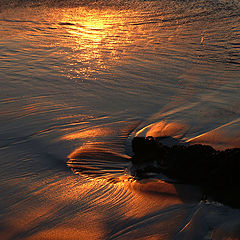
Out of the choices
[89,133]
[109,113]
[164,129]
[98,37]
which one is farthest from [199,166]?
[98,37]

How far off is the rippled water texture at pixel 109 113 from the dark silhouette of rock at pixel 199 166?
0.34ft

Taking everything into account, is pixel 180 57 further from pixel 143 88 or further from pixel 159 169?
pixel 159 169

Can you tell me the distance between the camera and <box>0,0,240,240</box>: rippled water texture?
97.5 inches

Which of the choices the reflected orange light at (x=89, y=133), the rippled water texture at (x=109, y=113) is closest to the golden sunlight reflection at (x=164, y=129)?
the rippled water texture at (x=109, y=113)

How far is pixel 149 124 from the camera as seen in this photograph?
385 centimetres

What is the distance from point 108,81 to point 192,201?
108 inches

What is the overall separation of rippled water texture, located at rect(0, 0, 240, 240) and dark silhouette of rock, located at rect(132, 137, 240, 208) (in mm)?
103

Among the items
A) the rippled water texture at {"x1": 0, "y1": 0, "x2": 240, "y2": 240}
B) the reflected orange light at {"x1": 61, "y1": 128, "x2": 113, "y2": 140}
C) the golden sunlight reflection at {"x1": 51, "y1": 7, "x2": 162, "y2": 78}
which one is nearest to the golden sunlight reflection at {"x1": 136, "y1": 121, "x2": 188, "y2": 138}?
the rippled water texture at {"x1": 0, "y1": 0, "x2": 240, "y2": 240}

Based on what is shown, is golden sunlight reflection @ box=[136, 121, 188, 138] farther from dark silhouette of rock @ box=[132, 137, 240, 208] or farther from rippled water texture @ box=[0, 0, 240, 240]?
dark silhouette of rock @ box=[132, 137, 240, 208]

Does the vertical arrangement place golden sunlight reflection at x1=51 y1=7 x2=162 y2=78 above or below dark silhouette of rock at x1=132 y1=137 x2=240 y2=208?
above

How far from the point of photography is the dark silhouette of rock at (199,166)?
2611 millimetres

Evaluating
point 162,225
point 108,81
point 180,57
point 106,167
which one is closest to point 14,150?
point 106,167

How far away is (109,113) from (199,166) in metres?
1.60

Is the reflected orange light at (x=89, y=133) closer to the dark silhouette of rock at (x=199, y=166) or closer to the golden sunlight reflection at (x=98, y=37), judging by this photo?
the dark silhouette of rock at (x=199, y=166)
